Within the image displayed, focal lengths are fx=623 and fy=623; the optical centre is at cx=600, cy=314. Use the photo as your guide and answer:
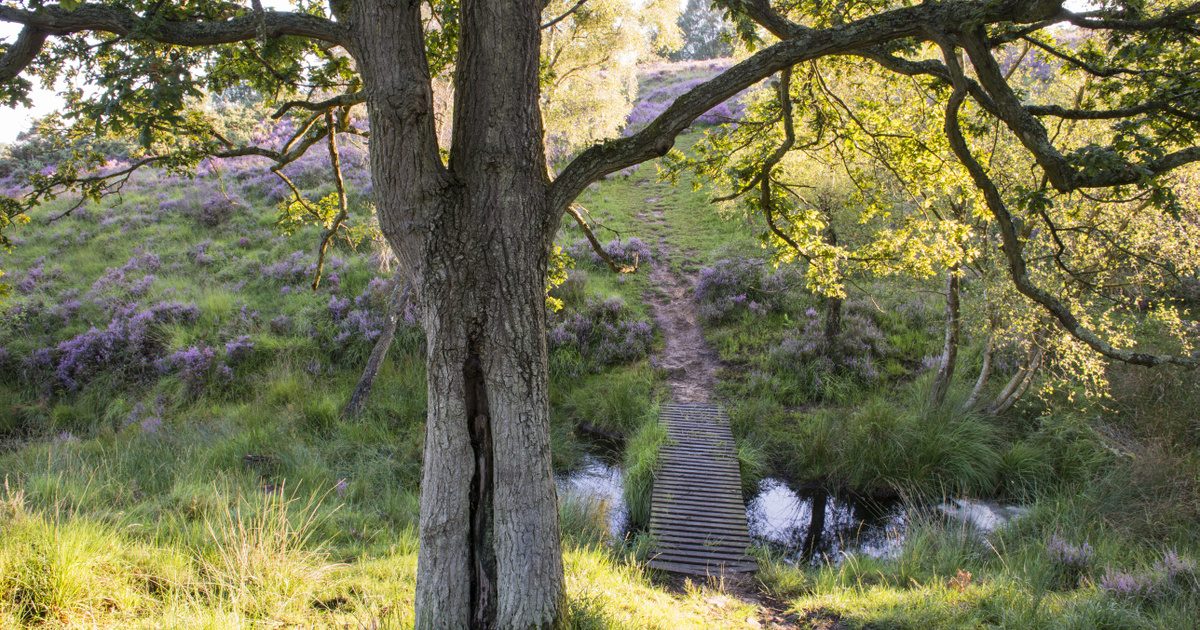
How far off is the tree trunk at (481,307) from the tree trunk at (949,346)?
25.2 ft

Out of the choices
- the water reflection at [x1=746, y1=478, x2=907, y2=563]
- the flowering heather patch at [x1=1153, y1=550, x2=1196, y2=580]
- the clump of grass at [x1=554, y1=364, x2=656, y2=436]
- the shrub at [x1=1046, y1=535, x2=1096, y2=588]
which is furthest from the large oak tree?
the clump of grass at [x1=554, y1=364, x2=656, y2=436]

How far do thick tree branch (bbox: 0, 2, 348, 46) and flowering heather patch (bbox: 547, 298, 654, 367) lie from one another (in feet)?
30.2

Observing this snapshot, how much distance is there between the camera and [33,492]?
541cm

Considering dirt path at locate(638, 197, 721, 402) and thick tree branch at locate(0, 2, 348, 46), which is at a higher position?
thick tree branch at locate(0, 2, 348, 46)

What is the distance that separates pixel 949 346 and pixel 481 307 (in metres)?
8.43

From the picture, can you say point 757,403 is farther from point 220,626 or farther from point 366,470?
point 220,626

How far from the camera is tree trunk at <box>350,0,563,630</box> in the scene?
10.8 feet

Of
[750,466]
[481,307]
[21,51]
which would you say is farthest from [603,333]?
[21,51]

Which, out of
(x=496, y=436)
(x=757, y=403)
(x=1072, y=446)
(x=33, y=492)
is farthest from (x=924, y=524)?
(x=33, y=492)

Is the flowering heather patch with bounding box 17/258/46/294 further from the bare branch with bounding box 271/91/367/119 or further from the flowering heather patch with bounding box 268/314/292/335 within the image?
the bare branch with bounding box 271/91/367/119

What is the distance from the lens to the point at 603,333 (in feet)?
42.3

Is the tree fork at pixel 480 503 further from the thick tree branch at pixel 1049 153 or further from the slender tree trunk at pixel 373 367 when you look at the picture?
the slender tree trunk at pixel 373 367

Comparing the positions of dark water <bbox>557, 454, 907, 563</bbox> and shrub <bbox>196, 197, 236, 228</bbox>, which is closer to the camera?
dark water <bbox>557, 454, 907, 563</bbox>

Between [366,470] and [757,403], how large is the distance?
6379mm
